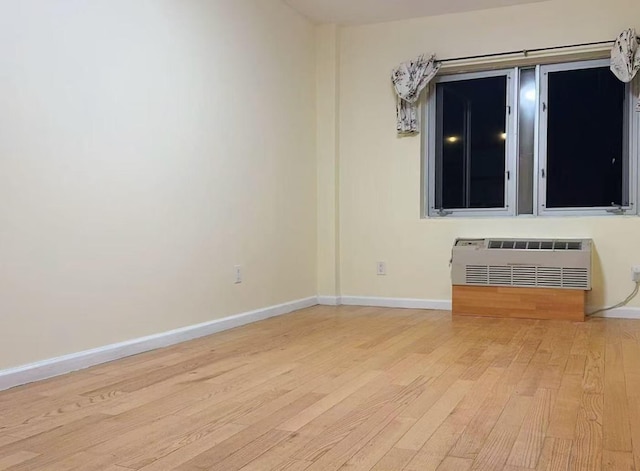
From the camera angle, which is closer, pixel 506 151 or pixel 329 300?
pixel 506 151

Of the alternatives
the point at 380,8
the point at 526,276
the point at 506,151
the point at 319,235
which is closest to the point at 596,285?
the point at 526,276

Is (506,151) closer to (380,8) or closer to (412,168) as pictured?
(412,168)

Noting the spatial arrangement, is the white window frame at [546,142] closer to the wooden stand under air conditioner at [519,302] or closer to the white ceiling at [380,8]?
the white ceiling at [380,8]

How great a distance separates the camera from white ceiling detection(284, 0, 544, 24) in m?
4.41

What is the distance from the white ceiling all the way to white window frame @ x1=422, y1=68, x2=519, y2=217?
1.68ft

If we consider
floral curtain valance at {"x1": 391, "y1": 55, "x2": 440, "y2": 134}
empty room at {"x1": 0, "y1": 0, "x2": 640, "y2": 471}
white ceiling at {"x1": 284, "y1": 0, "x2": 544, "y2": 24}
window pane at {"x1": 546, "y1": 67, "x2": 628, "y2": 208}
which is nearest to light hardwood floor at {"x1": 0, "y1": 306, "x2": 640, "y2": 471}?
empty room at {"x1": 0, "y1": 0, "x2": 640, "y2": 471}

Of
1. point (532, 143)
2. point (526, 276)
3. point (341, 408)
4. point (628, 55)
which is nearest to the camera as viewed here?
point (341, 408)

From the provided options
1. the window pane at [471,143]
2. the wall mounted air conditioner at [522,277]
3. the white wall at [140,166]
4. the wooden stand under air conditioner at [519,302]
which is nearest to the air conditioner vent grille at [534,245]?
the wall mounted air conditioner at [522,277]

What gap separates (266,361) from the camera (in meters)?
2.85

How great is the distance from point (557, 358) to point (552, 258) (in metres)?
1.38

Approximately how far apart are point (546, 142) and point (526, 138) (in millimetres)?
155

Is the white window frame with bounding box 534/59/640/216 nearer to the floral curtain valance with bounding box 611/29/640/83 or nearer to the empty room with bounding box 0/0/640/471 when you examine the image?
the empty room with bounding box 0/0/640/471

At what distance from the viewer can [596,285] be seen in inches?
168

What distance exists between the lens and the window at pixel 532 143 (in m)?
4.36
